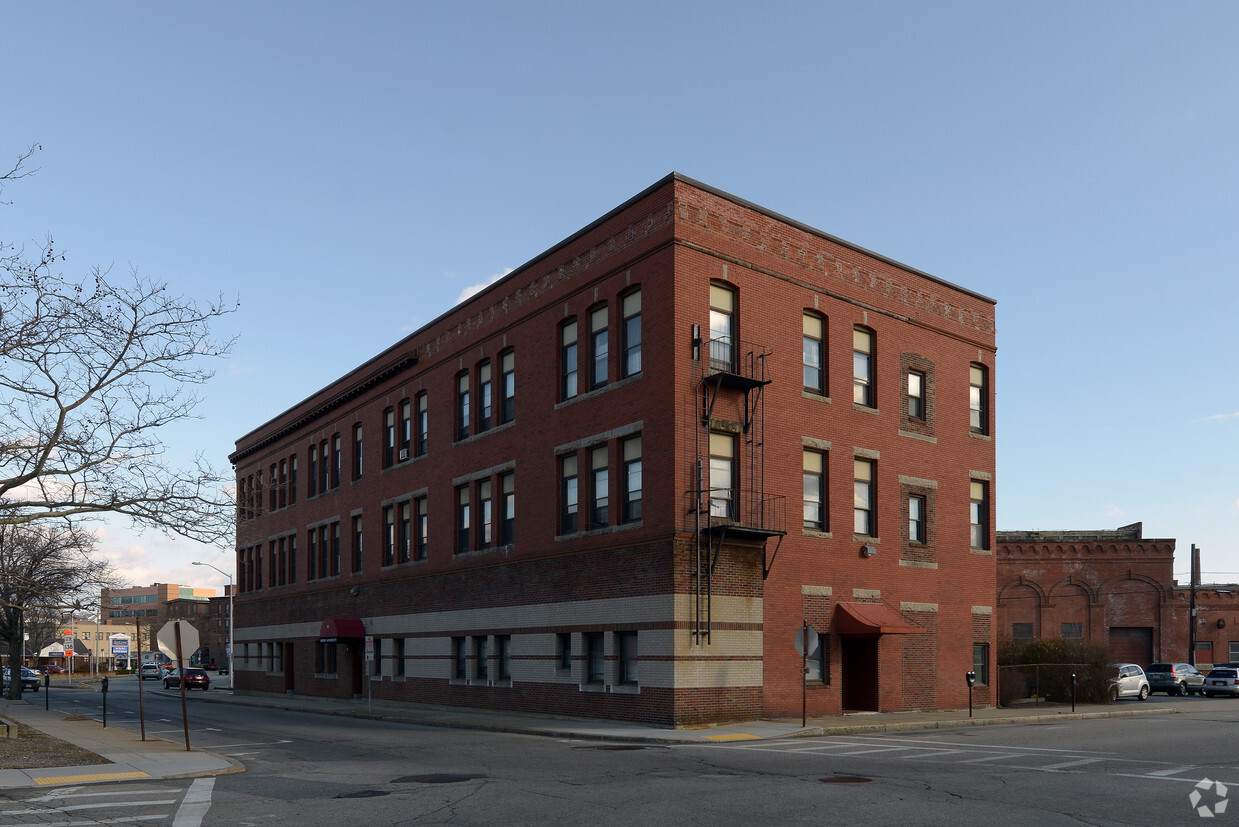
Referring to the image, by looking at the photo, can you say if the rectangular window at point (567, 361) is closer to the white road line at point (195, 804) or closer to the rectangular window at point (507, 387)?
the rectangular window at point (507, 387)

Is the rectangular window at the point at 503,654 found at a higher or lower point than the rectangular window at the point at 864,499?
lower

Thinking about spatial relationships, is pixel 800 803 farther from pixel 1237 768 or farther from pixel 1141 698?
pixel 1141 698

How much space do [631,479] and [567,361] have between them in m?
5.00

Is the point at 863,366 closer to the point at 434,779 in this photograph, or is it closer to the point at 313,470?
the point at 434,779

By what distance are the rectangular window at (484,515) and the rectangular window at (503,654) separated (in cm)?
308

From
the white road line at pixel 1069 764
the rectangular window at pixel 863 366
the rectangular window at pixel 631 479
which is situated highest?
the rectangular window at pixel 863 366

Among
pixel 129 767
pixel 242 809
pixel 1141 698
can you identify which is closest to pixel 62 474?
pixel 129 767

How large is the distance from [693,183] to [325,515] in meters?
28.2

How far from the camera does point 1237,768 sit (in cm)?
1675

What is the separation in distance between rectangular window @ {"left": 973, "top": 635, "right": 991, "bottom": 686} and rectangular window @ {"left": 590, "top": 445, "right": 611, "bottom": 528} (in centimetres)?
1382

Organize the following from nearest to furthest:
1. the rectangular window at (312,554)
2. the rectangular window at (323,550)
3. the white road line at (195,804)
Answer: the white road line at (195,804), the rectangular window at (323,550), the rectangular window at (312,554)

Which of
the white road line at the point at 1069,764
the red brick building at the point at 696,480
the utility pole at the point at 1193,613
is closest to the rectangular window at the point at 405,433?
the red brick building at the point at 696,480

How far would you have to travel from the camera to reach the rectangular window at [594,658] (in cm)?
2888

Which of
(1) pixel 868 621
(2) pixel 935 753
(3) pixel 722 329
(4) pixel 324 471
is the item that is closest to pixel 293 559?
(4) pixel 324 471
